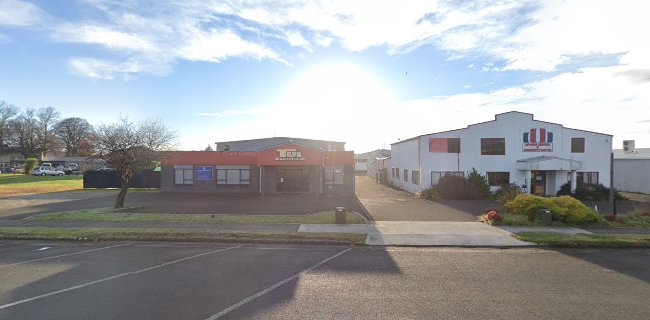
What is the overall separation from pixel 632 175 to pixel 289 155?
34.2 m

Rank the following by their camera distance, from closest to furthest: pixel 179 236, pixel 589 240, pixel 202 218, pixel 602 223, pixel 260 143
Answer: pixel 589 240, pixel 179 236, pixel 602 223, pixel 202 218, pixel 260 143

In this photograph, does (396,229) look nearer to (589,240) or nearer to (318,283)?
(589,240)

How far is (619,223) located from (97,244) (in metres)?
21.8

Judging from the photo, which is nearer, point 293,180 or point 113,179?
→ point 293,180

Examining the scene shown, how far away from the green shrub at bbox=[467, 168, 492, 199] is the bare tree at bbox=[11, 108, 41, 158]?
98.6m

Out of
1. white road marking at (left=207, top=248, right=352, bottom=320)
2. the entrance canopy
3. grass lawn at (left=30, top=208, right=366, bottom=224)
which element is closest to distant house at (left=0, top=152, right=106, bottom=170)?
grass lawn at (left=30, top=208, right=366, bottom=224)

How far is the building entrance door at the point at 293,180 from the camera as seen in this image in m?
33.8

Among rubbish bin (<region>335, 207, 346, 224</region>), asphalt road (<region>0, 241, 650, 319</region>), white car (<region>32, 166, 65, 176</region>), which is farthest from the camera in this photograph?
white car (<region>32, 166, 65, 176</region>)

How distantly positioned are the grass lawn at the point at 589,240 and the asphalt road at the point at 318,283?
57 centimetres

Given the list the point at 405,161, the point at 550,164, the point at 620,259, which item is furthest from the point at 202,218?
the point at 550,164

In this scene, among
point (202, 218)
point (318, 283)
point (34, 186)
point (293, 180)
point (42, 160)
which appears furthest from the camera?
point (42, 160)

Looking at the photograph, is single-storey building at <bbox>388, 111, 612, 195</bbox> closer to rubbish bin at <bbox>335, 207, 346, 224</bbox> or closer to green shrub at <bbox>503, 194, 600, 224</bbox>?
green shrub at <bbox>503, 194, 600, 224</bbox>

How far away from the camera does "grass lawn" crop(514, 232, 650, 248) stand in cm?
1264

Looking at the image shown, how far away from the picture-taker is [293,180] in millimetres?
33938
